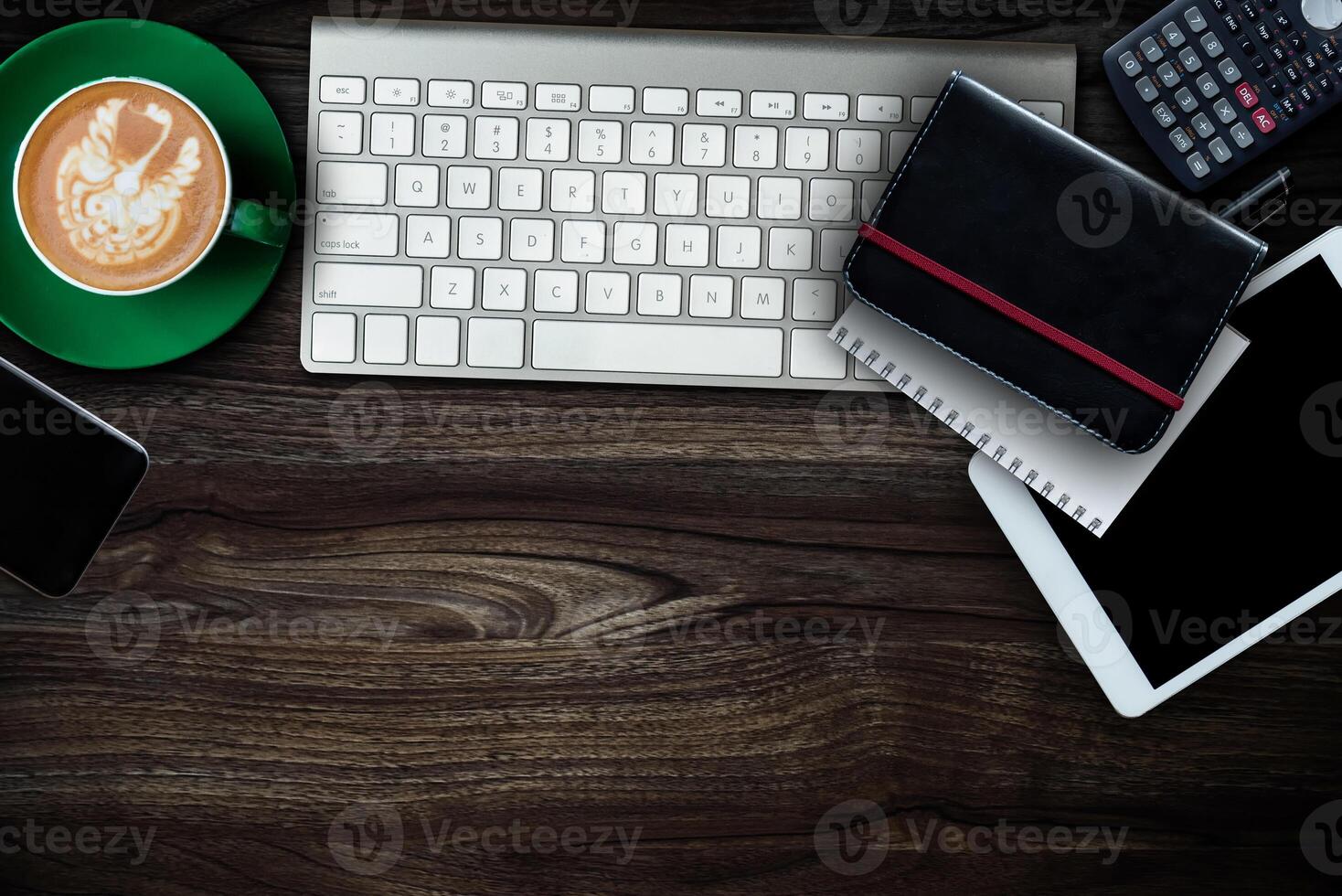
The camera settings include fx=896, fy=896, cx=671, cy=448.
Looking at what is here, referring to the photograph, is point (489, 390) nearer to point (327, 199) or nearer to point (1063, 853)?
point (327, 199)

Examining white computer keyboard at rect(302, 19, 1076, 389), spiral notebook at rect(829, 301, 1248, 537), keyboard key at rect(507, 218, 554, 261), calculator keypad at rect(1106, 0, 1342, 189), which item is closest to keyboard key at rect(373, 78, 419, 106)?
white computer keyboard at rect(302, 19, 1076, 389)

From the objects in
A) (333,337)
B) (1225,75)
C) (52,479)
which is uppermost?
(1225,75)

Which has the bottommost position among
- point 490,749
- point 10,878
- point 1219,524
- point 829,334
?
point 10,878

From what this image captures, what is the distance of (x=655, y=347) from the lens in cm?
60

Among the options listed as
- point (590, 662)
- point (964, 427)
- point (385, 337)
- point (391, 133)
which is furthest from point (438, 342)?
point (964, 427)

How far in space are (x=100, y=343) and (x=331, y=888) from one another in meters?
0.40

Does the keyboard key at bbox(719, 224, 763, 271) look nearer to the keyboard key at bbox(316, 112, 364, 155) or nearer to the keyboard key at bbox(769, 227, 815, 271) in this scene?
the keyboard key at bbox(769, 227, 815, 271)

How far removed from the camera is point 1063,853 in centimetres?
63

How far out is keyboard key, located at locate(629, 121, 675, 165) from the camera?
0.60m

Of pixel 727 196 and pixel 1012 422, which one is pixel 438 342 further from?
pixel 1012 422

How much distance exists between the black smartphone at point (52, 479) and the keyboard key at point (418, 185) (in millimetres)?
251

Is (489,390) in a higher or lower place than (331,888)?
higher

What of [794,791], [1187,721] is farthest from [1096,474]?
[794,791]

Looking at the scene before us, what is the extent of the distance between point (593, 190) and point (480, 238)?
82 millimetres
